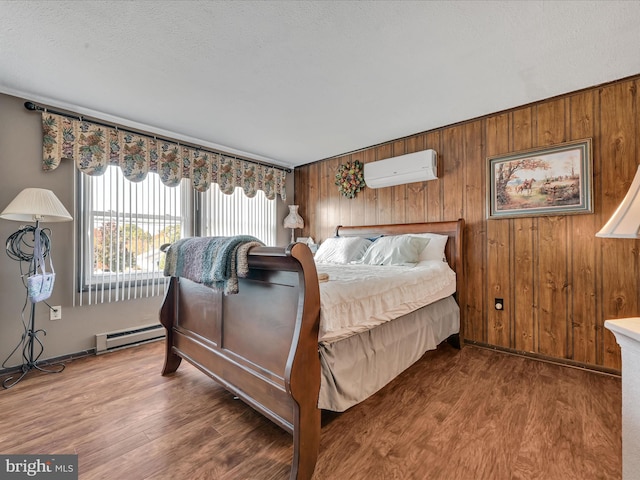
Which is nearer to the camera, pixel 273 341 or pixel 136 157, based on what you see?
pixel 273 341

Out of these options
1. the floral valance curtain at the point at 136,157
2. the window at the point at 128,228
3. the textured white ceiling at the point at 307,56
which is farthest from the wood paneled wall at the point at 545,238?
the window at the point at 128,228

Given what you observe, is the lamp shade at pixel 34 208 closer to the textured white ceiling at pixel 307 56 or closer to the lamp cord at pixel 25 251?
the lamp cord at pixel 25 251

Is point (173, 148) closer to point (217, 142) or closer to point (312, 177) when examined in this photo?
point (217, 142)

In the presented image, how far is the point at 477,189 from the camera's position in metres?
2.93

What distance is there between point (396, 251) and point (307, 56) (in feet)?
6.06

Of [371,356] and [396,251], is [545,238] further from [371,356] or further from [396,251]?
[371,356]

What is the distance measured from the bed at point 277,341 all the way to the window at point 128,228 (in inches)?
45.6

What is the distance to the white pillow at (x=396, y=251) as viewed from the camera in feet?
9.30

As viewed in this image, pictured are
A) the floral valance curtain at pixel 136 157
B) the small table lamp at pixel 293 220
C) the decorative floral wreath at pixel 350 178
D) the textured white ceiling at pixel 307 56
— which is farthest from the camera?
the small table lamp at pixel 293 220

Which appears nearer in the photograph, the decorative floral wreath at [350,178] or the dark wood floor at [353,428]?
the dark wood floor at [353,428]

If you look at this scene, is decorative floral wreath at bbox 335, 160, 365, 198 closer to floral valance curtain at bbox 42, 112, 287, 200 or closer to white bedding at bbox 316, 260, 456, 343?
floral valance curtain at bbox 42, 112, 287, 200

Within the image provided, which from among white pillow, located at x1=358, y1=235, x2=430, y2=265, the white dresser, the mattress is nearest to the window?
white pillow, located at x1=358, y1=235, x2=430, y2=265

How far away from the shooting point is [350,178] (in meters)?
3.95

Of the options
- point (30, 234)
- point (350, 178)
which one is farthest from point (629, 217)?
point (30, 234)
